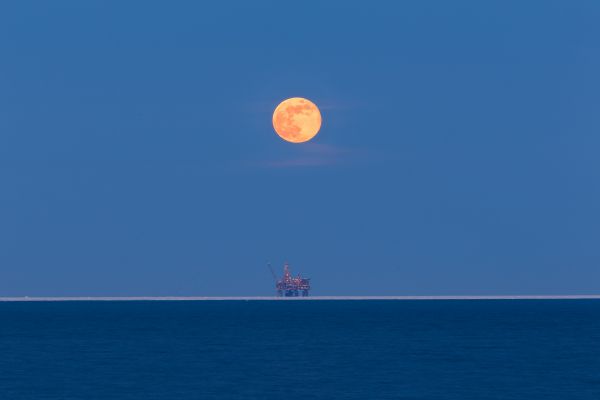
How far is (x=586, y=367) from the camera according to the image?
12375 cm

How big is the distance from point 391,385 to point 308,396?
1191 cm

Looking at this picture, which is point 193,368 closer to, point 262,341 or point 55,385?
point 55,385

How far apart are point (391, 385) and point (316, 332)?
97078 mm

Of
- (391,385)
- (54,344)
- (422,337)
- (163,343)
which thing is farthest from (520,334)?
(391,385)

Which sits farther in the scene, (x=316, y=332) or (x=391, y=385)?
(x=316, y=332)

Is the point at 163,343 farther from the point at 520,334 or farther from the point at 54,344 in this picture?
the point at 520,334

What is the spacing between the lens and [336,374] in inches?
4365

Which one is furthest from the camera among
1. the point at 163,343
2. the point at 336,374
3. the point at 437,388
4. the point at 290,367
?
the point at 163,343

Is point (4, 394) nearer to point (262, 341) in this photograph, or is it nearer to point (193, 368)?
point (193, 368)

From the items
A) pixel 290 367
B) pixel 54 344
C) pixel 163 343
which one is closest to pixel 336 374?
pixel 290 367

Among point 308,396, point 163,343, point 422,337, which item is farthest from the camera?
point 422,337

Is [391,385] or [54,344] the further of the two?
[54,344]

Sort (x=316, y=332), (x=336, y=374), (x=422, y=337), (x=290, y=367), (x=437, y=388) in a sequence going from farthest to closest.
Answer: (x=316, y=332) → (x=422, y=337) → (x=290, y=367) → (x=336, y=374) → (x=437, y=388)

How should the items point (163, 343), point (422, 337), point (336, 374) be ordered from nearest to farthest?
point (336, 374)
point (163, 343)
point (422, 337)
